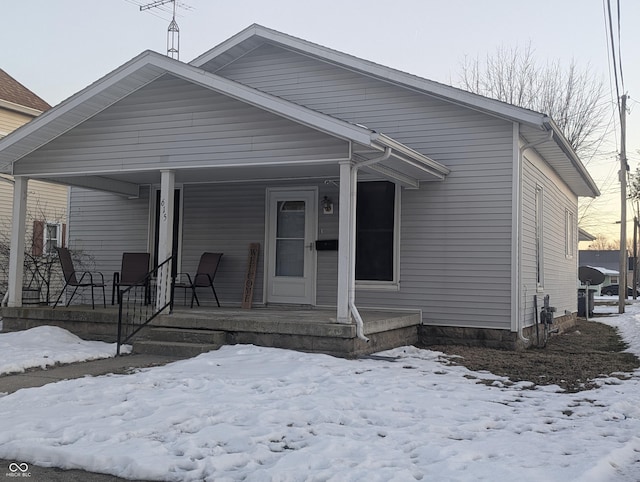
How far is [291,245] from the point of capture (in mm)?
10828

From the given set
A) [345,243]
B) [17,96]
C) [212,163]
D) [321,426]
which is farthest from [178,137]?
[17,96]

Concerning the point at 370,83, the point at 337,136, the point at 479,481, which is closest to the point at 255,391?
the point at 479,481

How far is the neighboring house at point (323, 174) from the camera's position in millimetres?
8523

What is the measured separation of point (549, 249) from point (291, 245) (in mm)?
4759

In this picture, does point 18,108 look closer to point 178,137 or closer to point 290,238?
point 290,238

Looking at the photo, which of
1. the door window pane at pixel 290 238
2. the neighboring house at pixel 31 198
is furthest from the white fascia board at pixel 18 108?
the door window pane at pixel 290 238

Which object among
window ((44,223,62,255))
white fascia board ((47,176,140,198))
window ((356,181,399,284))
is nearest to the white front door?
window ((356,181,399,284))

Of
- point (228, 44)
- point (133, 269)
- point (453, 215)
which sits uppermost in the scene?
point (228, 44)

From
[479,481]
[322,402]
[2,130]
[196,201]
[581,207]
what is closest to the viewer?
[479,481]

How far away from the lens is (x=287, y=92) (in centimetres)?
1116

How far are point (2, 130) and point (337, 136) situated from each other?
12963 mm

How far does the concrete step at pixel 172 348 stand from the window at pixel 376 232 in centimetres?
292

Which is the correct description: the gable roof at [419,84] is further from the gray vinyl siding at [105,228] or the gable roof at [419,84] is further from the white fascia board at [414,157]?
the gray vinyl siding at [105,228]

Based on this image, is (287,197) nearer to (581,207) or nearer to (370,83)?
(370,83)
